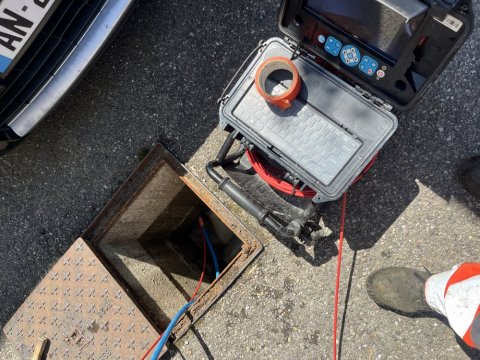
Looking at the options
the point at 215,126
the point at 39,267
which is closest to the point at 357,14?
the point at 215,126

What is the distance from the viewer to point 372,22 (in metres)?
1.46

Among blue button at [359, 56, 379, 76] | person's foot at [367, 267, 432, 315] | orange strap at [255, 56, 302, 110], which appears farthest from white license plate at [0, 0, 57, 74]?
person's foot at [367, 267, 432, 315]

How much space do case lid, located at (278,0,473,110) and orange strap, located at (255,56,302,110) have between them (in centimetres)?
14

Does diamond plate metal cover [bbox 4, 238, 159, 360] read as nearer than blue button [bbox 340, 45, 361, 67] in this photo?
No

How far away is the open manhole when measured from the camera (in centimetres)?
231

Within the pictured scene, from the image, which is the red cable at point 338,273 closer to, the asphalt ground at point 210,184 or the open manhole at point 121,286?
the asphalt ground at point 210,184

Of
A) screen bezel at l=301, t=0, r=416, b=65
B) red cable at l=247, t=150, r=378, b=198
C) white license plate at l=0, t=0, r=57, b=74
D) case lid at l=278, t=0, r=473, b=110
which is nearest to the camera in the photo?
case lid at l=278, t=0, r=473, b=110

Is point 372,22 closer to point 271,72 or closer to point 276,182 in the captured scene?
point 271,72

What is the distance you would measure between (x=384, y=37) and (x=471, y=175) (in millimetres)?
933

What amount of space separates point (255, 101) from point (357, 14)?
21.4 inches

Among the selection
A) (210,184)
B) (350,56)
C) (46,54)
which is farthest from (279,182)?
(46,54)

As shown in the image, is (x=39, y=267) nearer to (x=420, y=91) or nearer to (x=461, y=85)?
(x=420, y=91)

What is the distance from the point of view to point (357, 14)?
4.85 feet

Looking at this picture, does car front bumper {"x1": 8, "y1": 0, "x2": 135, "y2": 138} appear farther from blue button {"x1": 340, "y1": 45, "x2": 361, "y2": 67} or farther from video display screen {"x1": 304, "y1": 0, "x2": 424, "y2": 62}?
blue button {"x1": 340, "y1": 45, "x2": 361, "y2": 67}
